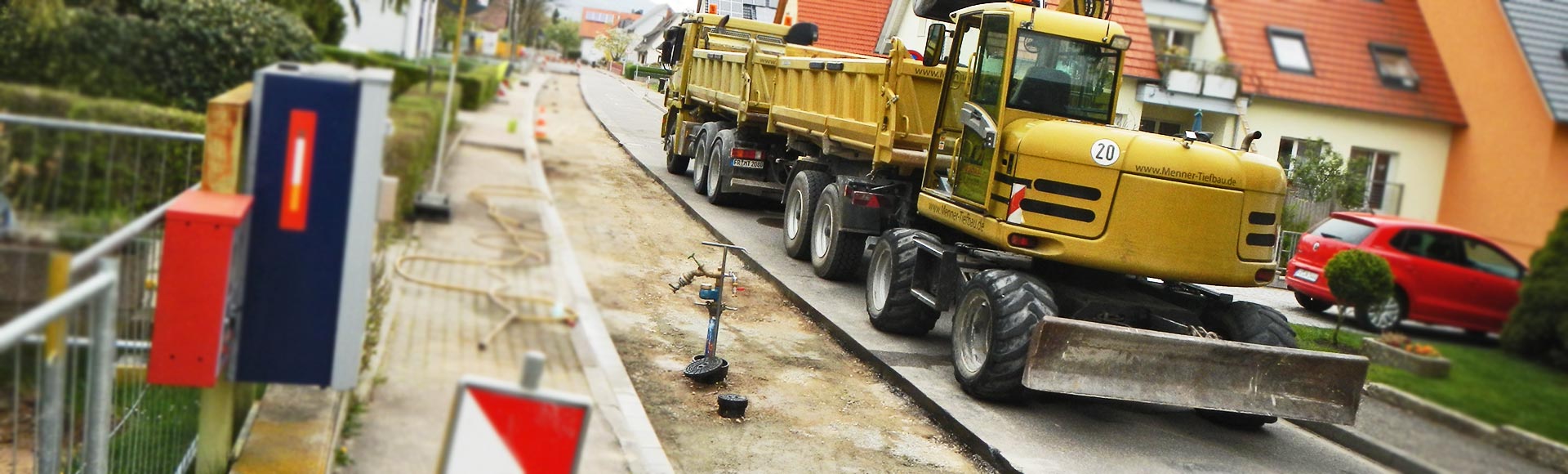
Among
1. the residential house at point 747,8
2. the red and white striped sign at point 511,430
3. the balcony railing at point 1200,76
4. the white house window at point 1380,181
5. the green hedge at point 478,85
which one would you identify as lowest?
the red and white striped sign at point 511,430

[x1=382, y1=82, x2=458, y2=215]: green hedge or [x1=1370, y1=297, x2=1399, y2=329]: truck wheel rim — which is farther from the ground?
[x1=382, y1=82, x2=458, y2=215]: green hedge

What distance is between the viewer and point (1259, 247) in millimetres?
5887

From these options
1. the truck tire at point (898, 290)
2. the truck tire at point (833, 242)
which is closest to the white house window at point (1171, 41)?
the truck tire at point (898, 290)

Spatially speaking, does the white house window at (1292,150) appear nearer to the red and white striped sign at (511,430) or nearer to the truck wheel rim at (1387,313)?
the truck wheel rim at (1387,313)

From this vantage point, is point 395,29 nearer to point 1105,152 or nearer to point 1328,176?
point 1328,176

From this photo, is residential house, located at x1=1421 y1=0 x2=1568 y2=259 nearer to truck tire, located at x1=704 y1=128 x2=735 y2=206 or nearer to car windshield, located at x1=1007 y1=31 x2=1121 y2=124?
car windshield, located at x1=1007 y1=31 x2=1121 y2=124

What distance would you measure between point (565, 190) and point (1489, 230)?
1411 millimetres

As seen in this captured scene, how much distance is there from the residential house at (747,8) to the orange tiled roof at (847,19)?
11071 mm

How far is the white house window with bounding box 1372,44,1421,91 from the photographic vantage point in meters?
1.63

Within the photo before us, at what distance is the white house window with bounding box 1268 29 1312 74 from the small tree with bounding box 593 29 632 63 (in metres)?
1.24

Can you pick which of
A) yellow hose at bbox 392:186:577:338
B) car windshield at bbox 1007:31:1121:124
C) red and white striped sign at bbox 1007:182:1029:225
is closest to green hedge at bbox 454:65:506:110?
yellow hose at bbox 392:186:577:338

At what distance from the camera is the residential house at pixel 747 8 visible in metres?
13.9

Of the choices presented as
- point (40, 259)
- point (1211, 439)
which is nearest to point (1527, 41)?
point (40, 259)

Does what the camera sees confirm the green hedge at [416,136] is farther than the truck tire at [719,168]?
No
